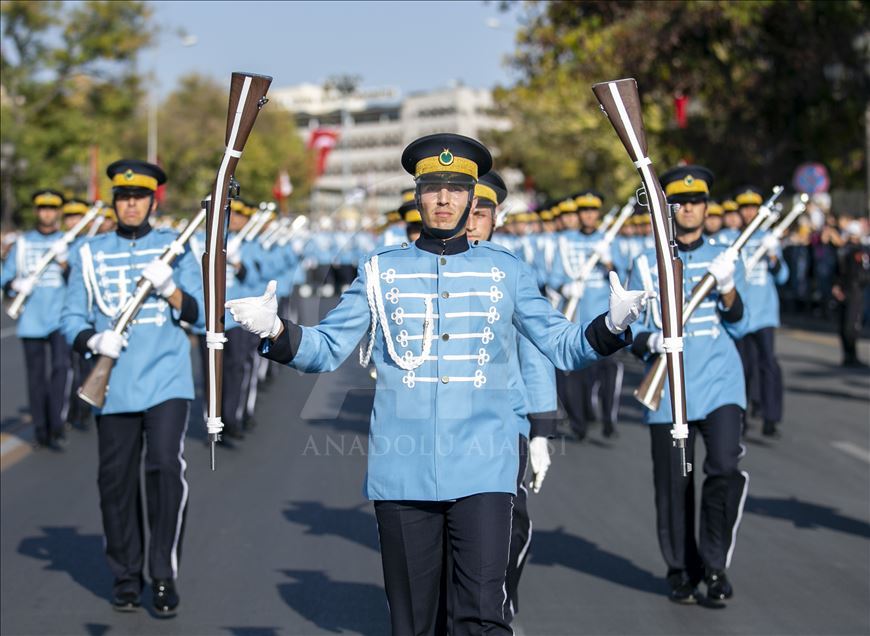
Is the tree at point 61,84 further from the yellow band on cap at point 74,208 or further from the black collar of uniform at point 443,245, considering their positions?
the black collar of uniform at point 443,245

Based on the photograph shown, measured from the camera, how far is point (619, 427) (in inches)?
576

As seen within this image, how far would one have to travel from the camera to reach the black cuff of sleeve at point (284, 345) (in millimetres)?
4875

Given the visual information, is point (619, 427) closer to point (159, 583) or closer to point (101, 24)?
point (159, 583)

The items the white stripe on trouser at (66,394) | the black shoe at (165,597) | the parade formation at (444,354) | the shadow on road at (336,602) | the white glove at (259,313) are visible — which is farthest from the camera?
the white stripe on trouser at (66,394)

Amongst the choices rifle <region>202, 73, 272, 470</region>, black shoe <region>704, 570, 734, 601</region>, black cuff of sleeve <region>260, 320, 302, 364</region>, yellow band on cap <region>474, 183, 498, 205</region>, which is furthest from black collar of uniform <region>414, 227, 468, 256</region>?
black shoe <region>704, 570, 734, 601</region>

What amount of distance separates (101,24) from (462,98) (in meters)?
112

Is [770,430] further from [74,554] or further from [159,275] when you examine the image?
[159,275]

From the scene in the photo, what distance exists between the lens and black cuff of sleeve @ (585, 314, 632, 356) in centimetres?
487

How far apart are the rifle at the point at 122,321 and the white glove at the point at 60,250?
594 cm

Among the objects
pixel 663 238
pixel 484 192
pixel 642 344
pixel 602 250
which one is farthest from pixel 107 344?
pixel 602 250

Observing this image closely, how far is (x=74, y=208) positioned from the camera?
14.4 m

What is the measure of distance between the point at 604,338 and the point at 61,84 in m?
45.9

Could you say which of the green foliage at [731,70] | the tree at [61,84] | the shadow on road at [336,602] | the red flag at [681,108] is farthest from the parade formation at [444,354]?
the tree at [61,84]

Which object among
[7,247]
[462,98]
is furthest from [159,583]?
[462,98]
